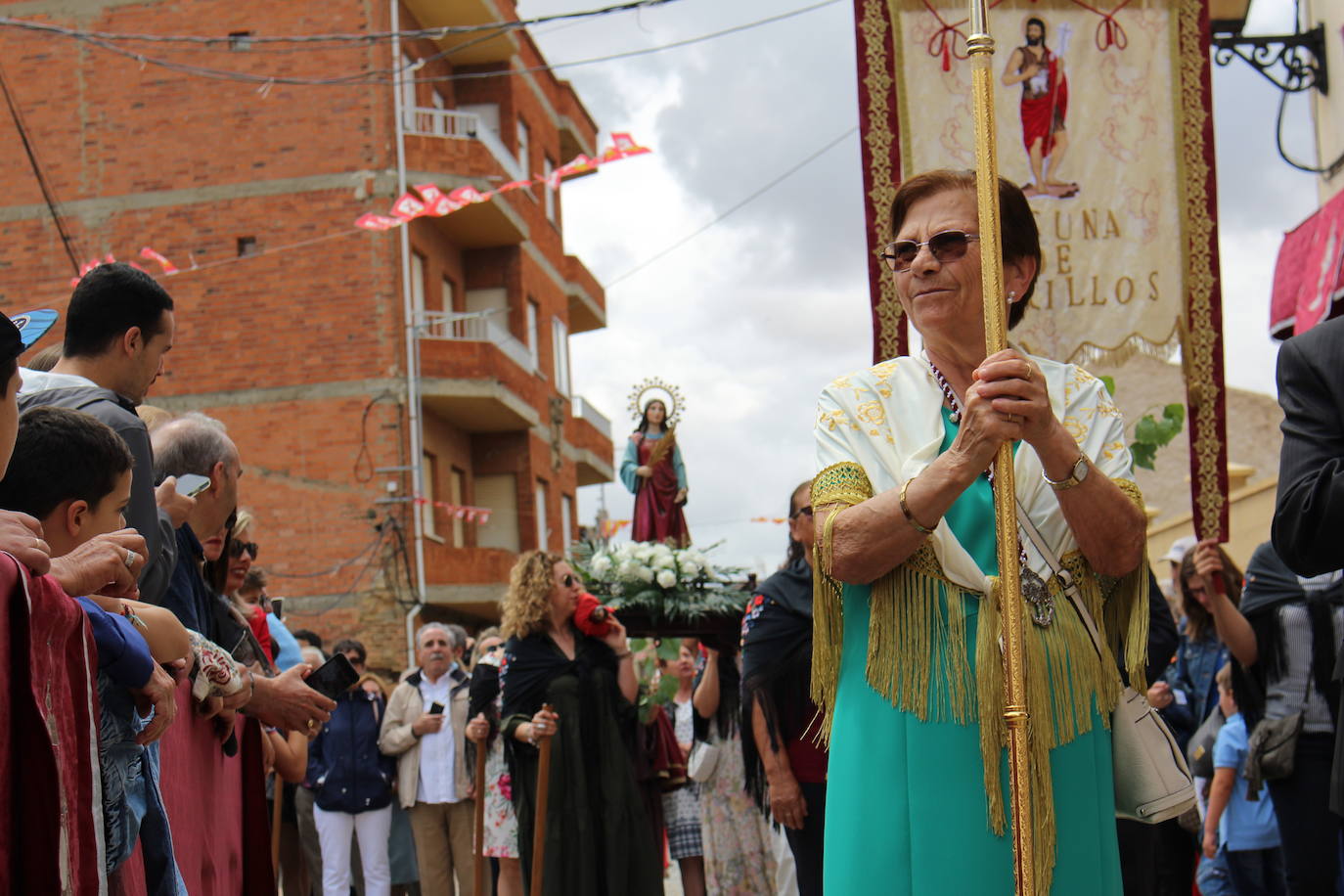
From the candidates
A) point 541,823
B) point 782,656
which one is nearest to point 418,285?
point 541,823

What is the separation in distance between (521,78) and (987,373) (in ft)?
106

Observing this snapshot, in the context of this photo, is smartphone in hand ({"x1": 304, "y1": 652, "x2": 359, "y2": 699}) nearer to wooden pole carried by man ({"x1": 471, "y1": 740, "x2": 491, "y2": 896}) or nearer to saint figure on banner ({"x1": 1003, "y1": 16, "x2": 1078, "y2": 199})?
saint figure on banner ({"x1": 1003, "y1": 16, "x2": 1078, "y2": 199})

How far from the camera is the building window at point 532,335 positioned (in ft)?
110

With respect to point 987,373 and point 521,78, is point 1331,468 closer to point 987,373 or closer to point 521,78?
point 987,373

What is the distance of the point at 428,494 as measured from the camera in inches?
1176

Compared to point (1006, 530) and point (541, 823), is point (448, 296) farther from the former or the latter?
point (1006, 530)

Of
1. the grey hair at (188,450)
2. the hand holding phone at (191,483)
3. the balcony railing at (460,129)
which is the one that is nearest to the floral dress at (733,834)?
the grey hair at (188,450)

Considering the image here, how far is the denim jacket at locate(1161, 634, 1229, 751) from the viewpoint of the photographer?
9758 mm

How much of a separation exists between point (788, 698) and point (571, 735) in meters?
2.22

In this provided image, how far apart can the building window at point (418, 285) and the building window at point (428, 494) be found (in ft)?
8.65

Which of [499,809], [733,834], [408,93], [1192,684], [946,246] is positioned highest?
[408,93]

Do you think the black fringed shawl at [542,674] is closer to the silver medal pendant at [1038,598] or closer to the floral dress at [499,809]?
the floral dress at [499,809]

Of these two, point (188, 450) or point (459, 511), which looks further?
point (459, 511)

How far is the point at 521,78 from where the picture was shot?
113ft
